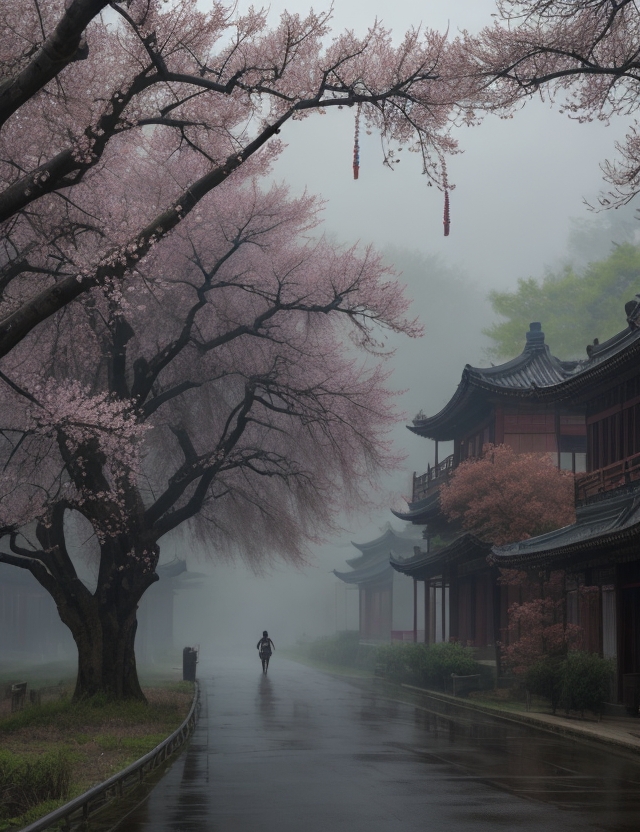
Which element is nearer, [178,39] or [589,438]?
[178,39]

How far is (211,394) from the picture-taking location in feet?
91.1

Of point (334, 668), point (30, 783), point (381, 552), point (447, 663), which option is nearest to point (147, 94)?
point (30, 783)

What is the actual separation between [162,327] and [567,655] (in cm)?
1295

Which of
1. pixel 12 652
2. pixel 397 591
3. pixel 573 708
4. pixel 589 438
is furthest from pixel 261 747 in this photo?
pixel 397 591

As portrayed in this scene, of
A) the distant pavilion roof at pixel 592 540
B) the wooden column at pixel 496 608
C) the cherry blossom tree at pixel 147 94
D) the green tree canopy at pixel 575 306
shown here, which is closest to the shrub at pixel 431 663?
the wooden column at pixel 496 608

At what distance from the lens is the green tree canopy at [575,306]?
70144mm

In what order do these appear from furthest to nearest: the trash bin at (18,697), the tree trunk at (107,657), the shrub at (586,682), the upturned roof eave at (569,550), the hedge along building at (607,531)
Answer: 1. the hedge along building at (607,531)
2. the trash bin at (18,697)
3. the shrub at (586,682)
4. the tree trunk at (107,657)
5. the upturned roof eave at (569,550)

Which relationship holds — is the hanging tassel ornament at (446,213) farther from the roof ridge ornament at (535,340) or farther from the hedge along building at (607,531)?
the roof ridge ornament at (535,340)

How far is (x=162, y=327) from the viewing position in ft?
85.2

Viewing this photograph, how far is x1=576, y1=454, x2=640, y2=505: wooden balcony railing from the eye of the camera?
26.5m

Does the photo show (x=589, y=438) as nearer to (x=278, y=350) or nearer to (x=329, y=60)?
(x=278, y=350)

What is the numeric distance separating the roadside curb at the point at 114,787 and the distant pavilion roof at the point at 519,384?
15173mm

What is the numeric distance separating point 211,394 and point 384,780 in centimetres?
1578

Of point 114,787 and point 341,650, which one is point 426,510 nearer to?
point 341,650
